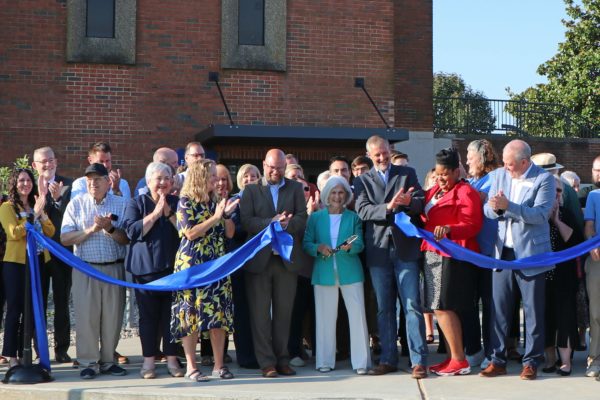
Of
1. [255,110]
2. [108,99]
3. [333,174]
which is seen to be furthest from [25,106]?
[333,174]

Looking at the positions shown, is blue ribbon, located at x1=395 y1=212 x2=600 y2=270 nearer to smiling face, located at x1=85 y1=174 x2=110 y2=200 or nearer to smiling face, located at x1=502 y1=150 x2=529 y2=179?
smiling face, located at x1=502 y1=150 x2=529 y2=179

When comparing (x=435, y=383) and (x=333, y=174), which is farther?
(x=333, y=174)

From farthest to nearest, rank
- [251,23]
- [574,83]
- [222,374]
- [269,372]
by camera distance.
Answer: [574,83] → [251,23] → [269,372] → [222,374]

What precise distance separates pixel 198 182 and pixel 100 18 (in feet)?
32.7

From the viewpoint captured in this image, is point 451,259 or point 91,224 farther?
point 91,224

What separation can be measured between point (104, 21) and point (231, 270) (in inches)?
404

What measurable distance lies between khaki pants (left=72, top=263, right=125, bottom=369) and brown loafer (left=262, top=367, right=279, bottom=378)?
5.07ft

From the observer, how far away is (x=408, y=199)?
848cm

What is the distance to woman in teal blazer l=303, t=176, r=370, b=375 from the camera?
901 centimetres

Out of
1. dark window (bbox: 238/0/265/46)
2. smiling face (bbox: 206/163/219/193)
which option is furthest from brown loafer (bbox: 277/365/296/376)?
dark window (bbox: 238/0/265/46)

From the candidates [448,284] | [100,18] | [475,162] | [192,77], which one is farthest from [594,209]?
[100,18]

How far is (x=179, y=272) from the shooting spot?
332 inches

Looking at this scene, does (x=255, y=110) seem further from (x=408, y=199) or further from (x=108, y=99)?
(x=408, y=199)

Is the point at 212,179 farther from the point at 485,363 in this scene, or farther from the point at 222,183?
the point at 485,363
